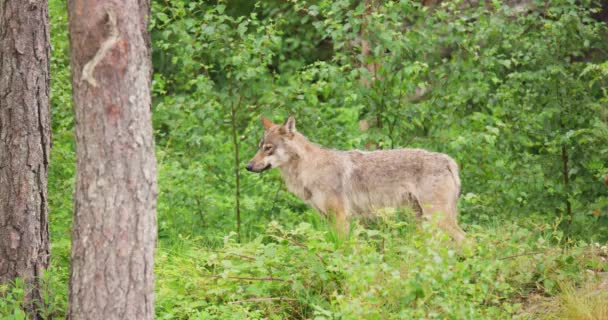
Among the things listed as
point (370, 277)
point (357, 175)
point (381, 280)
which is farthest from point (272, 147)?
point (370, 277)

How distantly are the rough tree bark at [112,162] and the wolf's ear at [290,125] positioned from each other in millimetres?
4228

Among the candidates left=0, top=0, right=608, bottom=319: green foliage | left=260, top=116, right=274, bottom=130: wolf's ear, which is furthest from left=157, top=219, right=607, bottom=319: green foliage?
left=260, top=116, right=274, bottom=130: wolf's ear

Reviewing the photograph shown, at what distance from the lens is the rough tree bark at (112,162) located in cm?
563

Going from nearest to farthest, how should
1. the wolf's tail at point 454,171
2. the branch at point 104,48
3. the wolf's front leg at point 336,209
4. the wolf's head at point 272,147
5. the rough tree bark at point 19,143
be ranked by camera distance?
the branch at point 104,48 → the rough tree bark at point 19,143 → the wolf's tail at point 454,171 → the wolf's front leg at point 336,209 → the wolf's head at point 272,147

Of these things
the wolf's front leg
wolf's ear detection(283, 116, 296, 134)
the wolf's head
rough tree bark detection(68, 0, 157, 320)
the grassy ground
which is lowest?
the wolf's front leg

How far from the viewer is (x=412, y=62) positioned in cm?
1071

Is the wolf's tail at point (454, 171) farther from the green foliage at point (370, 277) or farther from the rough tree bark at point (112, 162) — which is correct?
the rough tree bark at point (112, 162)

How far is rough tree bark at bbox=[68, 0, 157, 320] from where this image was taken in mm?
5633

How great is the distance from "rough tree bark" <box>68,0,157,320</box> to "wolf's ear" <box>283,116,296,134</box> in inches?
166

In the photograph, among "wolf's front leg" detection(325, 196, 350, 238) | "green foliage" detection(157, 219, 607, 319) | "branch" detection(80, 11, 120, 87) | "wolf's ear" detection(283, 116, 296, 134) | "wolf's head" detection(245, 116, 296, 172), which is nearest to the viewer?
"branch" detection(80, 11, 120, 87)

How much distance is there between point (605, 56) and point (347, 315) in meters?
6.84

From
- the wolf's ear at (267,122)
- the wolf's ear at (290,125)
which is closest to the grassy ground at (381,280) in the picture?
the wolf's ear at (290,125)

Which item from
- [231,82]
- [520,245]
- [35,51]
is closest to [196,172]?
[231,82]

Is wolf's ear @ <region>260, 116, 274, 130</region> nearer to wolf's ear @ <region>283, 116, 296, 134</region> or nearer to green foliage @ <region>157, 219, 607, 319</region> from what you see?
wolf's ear @ <region>283, 116, 296, 134</region>
